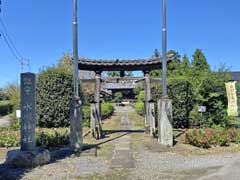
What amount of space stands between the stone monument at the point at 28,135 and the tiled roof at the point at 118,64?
4524 millimetres

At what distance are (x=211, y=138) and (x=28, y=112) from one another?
618 cm

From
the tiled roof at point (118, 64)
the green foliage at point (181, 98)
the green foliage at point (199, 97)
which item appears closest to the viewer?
the tiled roof at point (118, 64)

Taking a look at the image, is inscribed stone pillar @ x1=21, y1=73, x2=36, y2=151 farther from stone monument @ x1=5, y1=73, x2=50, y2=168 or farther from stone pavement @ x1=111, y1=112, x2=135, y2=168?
stone pavement @ x1=111, y1=112, x2=135, y2=168

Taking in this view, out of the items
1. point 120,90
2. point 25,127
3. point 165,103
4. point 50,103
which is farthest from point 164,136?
point 120,90

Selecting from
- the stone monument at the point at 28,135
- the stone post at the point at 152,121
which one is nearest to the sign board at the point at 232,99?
the stone post at the point at 152,121

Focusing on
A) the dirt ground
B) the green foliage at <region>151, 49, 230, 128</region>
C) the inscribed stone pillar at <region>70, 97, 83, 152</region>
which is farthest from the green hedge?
the green foliage at <region>151, 49, 230, 128</region>

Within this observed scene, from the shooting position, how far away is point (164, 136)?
989cm

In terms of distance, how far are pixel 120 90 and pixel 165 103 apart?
45.0m

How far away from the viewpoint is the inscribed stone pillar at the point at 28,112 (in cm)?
733

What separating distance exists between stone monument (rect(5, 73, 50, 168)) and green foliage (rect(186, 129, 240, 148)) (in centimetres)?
519

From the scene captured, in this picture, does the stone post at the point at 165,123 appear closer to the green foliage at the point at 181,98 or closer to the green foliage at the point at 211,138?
the green foliage at the point at 211,138

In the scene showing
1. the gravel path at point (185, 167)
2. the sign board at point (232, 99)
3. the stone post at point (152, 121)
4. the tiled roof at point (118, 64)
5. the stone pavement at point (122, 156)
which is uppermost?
the tiled roof at point (118, 64)

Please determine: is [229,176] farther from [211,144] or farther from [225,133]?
[225,133]

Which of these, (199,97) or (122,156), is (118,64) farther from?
(122,156)
